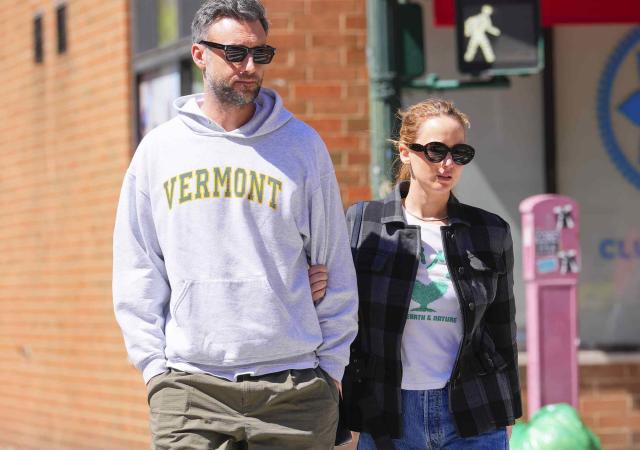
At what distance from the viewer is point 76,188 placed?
9797 mm

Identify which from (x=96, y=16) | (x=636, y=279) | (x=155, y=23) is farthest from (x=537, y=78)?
(x=96, y=16)

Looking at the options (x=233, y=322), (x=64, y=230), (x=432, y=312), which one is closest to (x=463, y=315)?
(x=432, y=312)

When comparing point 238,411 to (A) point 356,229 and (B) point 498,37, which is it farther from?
(B) point 498,37

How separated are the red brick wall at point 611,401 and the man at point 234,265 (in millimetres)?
4863

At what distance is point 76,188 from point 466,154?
20.4ft

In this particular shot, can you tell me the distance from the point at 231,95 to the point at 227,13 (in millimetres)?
237

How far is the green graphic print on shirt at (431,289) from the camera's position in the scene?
12.9 feet

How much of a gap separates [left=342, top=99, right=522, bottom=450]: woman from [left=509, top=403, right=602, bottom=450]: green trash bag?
1.73 meters

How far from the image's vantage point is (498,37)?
580 cm

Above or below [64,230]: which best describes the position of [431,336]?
below

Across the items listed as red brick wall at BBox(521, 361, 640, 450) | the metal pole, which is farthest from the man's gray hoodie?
red brick wall at BBox(521, 361, 640, 450)

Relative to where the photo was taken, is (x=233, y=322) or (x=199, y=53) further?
(x=199, y=53)

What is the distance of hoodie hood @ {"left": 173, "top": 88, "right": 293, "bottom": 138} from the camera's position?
3.71 metres

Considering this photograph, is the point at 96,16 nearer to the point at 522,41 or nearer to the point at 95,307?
the point at 95,307
